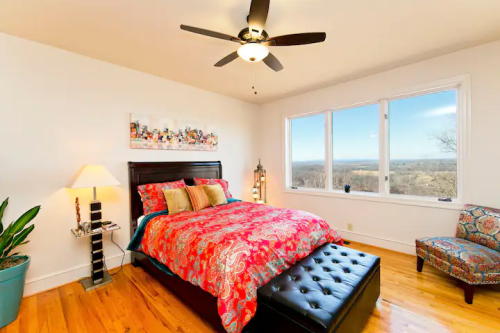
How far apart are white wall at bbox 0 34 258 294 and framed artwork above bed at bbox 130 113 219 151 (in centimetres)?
11

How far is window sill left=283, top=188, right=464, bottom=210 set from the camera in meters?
2.79

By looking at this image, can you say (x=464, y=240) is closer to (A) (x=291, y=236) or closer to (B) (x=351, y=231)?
(B) (x=351, y=231)

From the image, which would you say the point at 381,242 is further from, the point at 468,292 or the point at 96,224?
the point at 96,224

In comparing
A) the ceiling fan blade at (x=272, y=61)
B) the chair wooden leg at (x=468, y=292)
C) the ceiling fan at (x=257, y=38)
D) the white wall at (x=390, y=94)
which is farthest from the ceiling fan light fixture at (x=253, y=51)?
the chair wooden leg at (x=468, y=292)

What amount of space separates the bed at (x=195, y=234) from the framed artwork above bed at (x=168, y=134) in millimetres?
289

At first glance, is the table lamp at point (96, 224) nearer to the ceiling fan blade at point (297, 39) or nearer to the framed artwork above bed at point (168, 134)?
the framed artwork above bed at point (168, 134)

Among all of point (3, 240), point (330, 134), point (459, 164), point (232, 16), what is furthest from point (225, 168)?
point (459, 164)

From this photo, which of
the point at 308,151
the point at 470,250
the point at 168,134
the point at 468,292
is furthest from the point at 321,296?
the point at 308,151

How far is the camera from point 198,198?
2949mm

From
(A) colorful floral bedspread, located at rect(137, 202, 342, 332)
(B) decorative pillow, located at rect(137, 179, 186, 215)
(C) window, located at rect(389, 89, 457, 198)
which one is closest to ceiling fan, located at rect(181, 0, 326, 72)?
(A) colorful floral bedspread, located at rect(137, 202, 342, 332)

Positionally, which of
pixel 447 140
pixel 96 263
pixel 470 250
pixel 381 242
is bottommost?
pixel 381 242

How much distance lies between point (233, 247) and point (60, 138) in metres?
2.40

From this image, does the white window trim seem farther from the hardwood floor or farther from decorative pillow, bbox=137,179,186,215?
decorative pillow, bbox=137,179,186,215

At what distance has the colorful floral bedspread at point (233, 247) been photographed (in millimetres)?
1543
